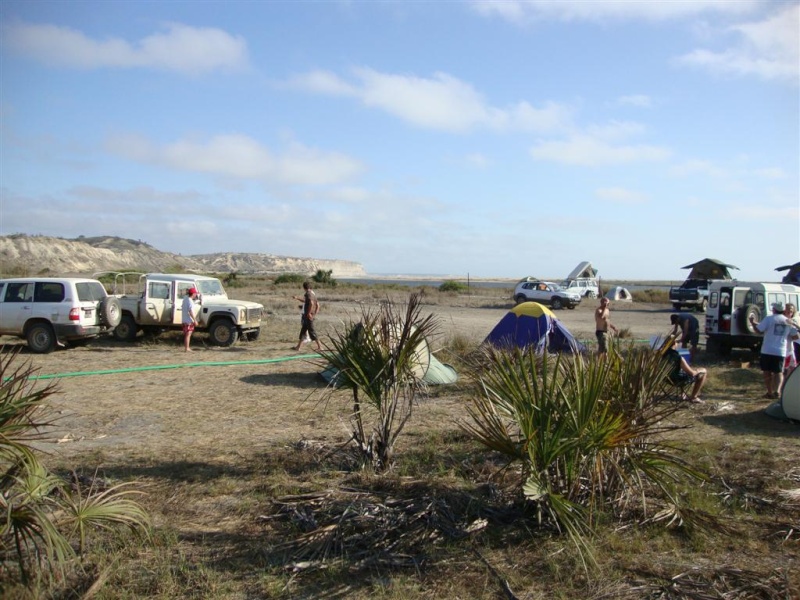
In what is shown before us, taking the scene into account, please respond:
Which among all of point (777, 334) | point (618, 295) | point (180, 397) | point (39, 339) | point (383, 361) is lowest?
point (180, 397)

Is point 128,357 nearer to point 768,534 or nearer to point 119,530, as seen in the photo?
point 119,530

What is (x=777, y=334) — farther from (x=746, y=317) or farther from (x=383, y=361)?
(x=383, y=361)

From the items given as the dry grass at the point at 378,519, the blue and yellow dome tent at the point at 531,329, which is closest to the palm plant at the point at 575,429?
the dry grass at the point at 378,519

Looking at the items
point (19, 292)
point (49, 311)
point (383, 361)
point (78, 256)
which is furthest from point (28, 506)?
point (78, 256)

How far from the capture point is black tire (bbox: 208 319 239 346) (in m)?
16.1

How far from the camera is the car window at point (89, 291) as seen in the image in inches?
579

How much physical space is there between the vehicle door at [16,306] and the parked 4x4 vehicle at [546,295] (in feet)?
82.1

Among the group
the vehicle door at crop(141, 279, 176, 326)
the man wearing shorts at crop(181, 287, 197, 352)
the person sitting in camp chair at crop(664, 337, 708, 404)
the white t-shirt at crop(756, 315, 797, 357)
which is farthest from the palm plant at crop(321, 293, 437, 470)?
the vehicle door at crop(141, 279, 176, 326)

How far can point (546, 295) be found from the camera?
34.8 metres

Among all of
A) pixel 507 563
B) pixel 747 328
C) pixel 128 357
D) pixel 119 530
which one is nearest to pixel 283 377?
pixel 128 357

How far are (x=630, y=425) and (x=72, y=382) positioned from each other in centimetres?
965

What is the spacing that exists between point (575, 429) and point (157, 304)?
44.0ft

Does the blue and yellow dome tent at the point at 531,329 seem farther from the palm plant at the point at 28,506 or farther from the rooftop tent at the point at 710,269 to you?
the rooftop tent at the point at 710,269

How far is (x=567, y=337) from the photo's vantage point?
12.8 m
